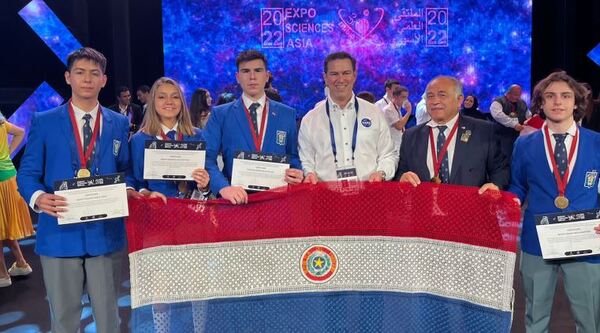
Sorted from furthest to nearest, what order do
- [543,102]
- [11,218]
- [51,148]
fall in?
1. [11,218]
2. [543,102]
3. [51,148]

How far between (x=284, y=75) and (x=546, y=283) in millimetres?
9040

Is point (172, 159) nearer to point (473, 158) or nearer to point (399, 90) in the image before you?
point (473, 158)

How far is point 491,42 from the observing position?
1190 cm

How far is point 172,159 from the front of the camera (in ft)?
10.1

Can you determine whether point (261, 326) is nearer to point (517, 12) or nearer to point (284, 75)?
point (284, 75)

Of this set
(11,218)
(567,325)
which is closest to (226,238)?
(567,325)

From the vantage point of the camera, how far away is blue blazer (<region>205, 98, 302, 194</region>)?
3383mm

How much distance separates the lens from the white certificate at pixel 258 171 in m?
3.05

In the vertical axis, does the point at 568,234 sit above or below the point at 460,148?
below

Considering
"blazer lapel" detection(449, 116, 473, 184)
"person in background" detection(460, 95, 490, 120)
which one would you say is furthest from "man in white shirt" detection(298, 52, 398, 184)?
"person in background" detection(460, 95, 490, 120)

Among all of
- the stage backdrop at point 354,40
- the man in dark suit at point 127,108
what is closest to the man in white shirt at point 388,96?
the stage backdrop at point 354,40

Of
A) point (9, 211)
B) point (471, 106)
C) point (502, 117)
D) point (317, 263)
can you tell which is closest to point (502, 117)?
point (502, 117)

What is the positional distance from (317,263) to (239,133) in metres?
0.96

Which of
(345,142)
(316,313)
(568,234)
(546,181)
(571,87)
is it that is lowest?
(316,313)
